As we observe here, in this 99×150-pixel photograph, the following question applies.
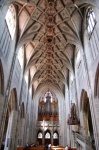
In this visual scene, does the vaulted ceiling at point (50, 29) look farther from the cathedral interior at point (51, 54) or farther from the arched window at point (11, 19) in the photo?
the arched window at point (11, 19)

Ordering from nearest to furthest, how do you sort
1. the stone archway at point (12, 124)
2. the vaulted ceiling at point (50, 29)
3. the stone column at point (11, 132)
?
1. the vaulted ceiling at point (50, 29)
2. the stone column at point (11, 132)
3. the stone archway at point (12, 124)

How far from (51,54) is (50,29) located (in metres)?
5.02

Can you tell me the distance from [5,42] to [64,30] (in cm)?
727

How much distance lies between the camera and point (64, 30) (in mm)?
15992

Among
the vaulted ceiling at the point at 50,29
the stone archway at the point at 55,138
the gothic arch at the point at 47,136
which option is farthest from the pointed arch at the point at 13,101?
the stone archway at the point at 55,138

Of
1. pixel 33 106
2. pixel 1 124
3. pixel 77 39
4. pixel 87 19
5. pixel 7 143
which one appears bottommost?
pixel 7 143

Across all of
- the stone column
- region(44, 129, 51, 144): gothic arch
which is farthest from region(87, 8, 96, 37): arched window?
region(44, 129, 51, 144): gothic arch

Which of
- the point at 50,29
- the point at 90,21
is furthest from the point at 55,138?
the point at 90,21

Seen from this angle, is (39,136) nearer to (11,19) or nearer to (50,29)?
(50,29)

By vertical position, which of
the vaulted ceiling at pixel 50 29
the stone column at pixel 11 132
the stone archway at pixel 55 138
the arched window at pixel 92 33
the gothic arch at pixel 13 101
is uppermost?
the vaulted ceiling at pixel 50 29

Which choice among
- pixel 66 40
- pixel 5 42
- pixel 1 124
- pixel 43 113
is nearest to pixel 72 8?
pixel 66 40

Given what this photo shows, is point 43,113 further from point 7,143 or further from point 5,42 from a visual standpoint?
point 5,42

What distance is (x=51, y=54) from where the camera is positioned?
20.7 meters

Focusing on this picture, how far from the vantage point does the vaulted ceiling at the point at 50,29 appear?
44.3ft
